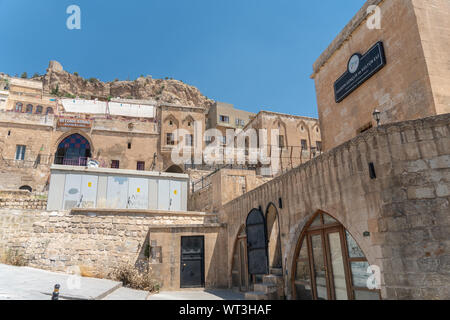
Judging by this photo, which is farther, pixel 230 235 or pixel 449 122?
pixel 230 235

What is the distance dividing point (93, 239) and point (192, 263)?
14.0 ft

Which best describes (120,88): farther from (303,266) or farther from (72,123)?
(303,266)

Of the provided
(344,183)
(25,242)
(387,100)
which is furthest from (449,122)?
(25,242)

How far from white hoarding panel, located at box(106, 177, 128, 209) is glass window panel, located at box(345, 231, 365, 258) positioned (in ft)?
42.2

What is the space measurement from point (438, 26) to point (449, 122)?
521 cm

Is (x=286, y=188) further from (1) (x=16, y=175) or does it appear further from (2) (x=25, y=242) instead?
(1) (x=16, y=175)

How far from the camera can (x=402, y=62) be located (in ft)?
28.8

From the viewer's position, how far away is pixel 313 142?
29.4m

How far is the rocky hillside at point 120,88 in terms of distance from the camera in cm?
4775

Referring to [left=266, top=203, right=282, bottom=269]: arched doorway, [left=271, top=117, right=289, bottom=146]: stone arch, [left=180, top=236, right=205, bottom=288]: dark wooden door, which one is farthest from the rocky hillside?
[left=266, top=203, right=282, bottom=269]: arched doorway

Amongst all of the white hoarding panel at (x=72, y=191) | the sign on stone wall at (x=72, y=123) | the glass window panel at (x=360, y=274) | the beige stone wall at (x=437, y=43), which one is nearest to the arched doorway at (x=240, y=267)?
the glass window panel at (x=360, y=274)

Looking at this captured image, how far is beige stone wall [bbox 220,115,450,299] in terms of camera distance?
471 cm

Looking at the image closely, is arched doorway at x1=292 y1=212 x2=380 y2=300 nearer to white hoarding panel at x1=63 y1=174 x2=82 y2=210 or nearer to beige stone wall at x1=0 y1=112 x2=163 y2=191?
white hoarding panel at x1=63 y1=174 x2=82 y2=210

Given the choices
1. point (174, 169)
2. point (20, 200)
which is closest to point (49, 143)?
point (174, 169)
